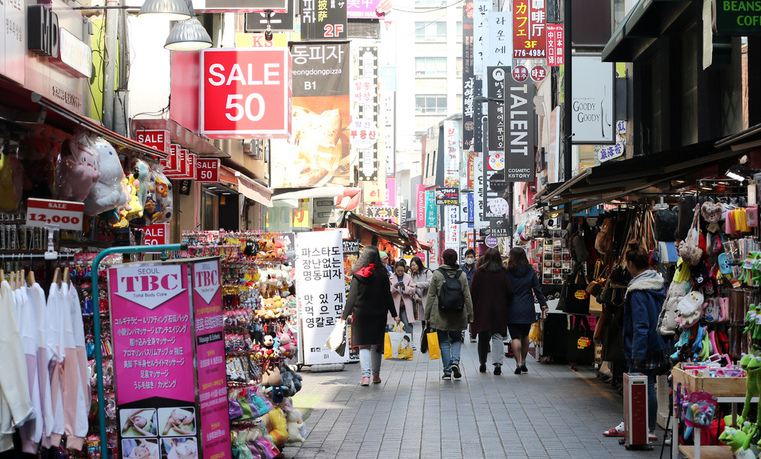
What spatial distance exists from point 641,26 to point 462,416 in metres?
8.00

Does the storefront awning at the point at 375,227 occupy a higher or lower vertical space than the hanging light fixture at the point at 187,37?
lower

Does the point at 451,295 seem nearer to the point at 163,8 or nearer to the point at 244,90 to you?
the point at 244,90

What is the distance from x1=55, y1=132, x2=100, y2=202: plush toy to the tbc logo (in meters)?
2.23

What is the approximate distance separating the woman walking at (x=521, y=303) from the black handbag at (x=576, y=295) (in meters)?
0.71

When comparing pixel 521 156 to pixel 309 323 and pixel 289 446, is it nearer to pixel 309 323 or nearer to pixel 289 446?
pixel 309 323

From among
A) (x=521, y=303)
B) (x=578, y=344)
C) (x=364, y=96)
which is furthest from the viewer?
(x=364, y=96)

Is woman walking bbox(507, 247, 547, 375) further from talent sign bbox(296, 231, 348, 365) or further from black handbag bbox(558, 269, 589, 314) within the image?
talent sign bbox(296, 231, 348, 365)

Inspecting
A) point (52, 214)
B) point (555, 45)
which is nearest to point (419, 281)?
point (555, 45)

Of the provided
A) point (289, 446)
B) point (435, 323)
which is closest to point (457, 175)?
point (435, 323)

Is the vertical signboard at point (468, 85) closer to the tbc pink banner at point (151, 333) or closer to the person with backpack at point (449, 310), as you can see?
the person with backpack at point (449, 310)

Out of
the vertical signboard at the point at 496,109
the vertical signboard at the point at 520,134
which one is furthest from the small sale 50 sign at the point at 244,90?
the vertical signboard at the point at 496,109

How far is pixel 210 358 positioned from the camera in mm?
8172

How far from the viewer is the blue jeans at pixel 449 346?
57.5 ft

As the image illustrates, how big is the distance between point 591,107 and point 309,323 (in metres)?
7.52
